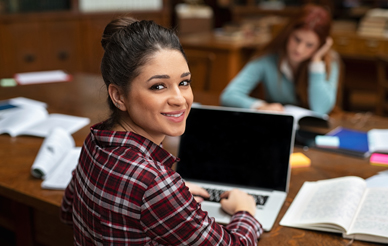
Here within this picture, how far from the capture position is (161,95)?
0.87m

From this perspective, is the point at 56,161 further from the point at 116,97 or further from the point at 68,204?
the point at 116,97

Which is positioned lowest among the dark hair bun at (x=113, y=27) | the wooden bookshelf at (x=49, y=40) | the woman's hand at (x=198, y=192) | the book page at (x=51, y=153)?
the wooden bookshelf at (x=49, y=40)

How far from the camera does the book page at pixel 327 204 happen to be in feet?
3.40

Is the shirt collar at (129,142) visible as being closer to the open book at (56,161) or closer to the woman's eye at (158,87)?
the woman's eye at (158,87)

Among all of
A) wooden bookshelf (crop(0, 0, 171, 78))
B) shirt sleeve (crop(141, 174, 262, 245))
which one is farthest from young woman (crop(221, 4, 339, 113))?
wooden bookshelf (crop(0, 0, 171, 78))

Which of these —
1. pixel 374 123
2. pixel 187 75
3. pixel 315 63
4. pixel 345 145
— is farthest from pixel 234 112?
pixel 315 63

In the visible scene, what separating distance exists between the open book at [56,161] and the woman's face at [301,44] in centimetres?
113

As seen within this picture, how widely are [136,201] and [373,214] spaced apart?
1.98 feet

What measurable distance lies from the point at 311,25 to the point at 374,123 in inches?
21.6

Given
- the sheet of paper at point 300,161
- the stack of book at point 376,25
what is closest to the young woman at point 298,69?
the sheet of paper at point 300,161

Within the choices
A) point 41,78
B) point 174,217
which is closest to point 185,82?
point 174,217

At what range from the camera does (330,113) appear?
82.5 inches

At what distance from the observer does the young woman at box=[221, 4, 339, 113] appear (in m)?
2.06

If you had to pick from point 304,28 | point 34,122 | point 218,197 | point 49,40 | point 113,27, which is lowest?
point 49,40
